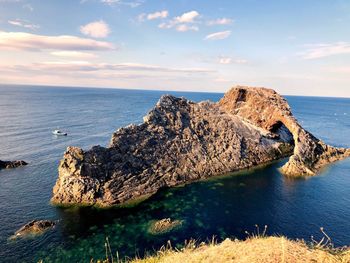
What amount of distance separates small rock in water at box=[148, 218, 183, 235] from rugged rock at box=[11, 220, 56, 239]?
17843 mm

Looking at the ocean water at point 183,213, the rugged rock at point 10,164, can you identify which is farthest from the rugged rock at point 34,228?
the rugged rock at point 10,164

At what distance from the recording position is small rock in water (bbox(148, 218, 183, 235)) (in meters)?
47.8

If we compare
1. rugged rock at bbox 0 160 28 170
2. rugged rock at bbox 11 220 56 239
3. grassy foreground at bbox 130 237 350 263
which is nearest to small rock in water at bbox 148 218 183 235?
rugged rock at bbox 11 220 56 239

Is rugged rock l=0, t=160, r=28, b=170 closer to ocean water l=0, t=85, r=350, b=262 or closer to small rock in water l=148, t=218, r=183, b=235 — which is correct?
ocean water l=0, t=85, r=350, b=262

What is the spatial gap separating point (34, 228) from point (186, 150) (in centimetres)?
4155

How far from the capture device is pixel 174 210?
5591 cm

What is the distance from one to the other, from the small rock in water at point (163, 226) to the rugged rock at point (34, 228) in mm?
17843

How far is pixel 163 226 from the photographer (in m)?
49.0

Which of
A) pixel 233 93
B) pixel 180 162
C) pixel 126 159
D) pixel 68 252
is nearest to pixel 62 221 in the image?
pixel 68 252

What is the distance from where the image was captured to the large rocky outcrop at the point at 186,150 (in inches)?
2392

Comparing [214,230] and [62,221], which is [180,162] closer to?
[214,230]

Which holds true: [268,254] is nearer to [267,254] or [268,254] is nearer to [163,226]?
[267,254]

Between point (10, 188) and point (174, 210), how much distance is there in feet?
130

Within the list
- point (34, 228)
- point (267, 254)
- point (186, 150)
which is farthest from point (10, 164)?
point (267, 254)
